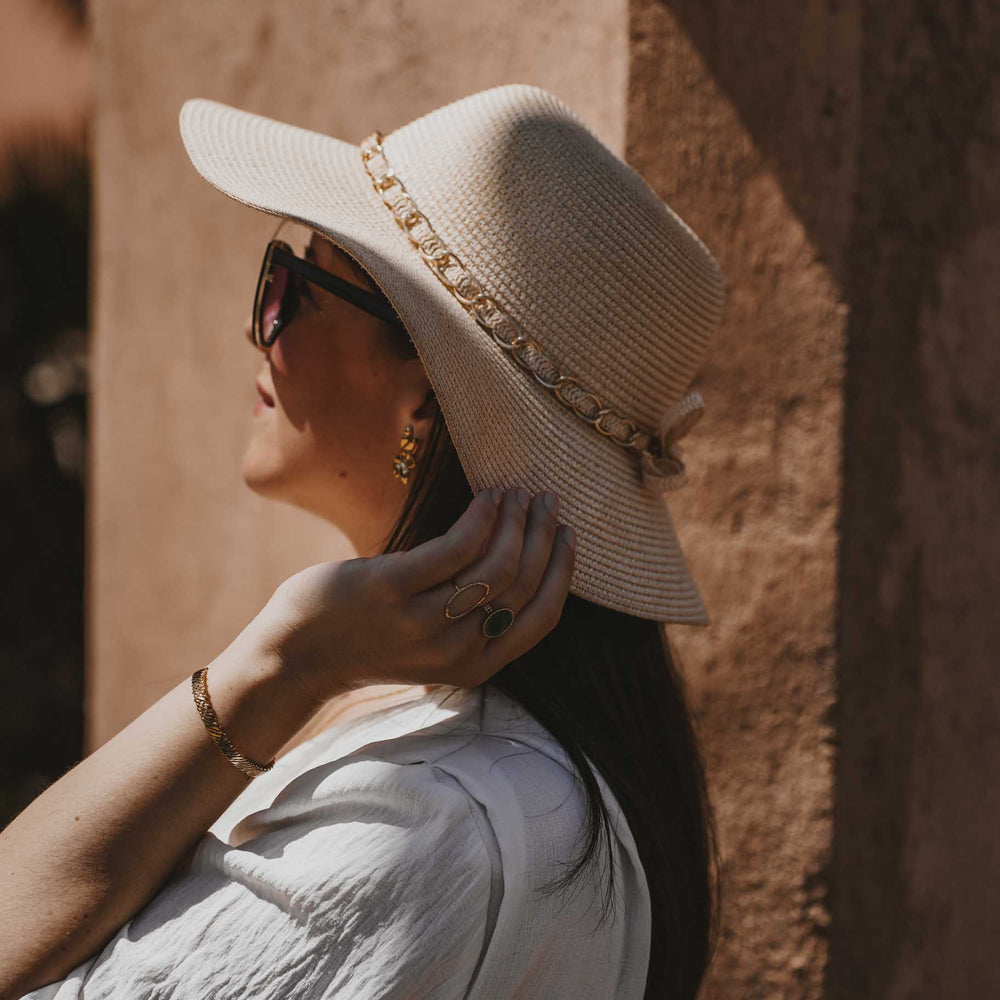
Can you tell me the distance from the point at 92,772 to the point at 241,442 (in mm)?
1734

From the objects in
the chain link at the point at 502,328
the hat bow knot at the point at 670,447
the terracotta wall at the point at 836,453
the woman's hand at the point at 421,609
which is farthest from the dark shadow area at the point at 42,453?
the woman's hand at the point at 421,609

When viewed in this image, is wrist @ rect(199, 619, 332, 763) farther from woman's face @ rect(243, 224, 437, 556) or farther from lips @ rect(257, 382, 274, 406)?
lips @ rect(257, 382, 274, 406)

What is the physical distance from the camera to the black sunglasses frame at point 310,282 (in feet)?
4.75

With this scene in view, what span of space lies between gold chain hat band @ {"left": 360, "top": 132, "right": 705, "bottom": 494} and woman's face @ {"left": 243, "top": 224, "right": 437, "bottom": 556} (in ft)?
0.35

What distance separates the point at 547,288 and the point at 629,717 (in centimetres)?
56

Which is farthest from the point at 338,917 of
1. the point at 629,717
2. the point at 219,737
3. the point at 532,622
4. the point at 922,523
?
the point at 922,523

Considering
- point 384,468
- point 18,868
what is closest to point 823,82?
point 384,468

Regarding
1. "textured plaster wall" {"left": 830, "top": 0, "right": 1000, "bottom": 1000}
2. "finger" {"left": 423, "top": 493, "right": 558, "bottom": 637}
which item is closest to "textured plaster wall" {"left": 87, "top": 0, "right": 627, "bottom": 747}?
"textured plaster wall" {"left": 830, "top": 0, "right": 1000, "bottom": 1000}

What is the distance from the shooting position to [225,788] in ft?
3.93

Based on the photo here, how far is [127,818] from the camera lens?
1170 millimetres

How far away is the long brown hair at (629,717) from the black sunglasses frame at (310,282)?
1.9 inches

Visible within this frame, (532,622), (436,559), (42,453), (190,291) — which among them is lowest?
(42,453)

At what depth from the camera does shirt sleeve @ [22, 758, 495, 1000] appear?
3.55ft

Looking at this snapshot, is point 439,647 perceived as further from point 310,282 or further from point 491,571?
point 310,282
